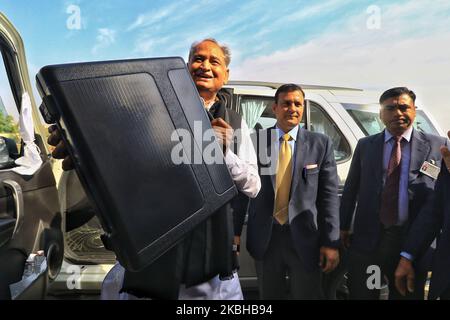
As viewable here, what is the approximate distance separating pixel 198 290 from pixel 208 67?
673 mm

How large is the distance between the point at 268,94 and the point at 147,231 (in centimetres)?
197

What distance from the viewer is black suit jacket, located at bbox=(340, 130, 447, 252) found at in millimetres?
1782

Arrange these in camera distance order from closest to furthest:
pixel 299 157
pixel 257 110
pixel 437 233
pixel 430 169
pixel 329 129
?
pixel 437 233 → pixel 430 169 → pixel 299 157 → pixel 329 129 → pixel 257 110

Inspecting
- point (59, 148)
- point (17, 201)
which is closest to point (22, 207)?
point (17, 201)

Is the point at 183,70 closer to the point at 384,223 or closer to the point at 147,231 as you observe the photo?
the point at 147,231

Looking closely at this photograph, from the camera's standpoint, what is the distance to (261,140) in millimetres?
2016

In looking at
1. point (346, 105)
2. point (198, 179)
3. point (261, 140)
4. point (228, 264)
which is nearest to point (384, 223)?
point (261, 140)

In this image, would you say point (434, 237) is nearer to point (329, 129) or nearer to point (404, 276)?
point (404, 276)

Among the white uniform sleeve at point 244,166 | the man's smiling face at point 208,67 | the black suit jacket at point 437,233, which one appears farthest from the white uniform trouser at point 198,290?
the black suit jacket at point 437,233

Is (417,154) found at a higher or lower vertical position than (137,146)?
lower

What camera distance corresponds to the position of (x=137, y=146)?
738 mm

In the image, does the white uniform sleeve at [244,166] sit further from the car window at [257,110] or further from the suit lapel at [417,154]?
the car window at [257,110]

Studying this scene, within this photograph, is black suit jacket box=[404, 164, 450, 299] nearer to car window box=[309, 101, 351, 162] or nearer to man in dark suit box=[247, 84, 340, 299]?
man in dark suit box=[247, 84, 340, 299]

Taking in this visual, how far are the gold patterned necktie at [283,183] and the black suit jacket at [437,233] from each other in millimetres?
618
